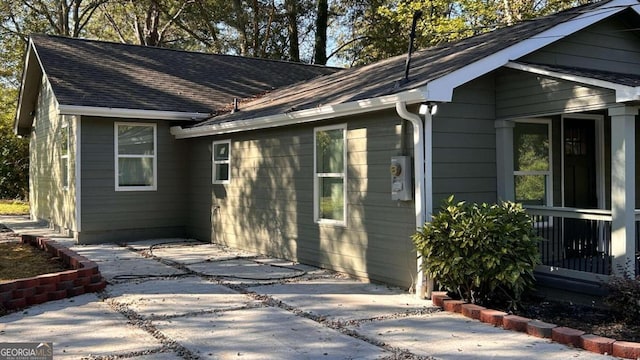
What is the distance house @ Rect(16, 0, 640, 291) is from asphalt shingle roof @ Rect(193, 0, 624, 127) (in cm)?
5

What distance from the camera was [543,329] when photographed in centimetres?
497

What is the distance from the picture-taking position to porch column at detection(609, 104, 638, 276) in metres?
5.70

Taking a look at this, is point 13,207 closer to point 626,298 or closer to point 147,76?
point 147,76

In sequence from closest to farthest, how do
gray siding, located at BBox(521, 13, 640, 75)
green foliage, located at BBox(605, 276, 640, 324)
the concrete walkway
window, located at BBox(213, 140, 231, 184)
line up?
1. the concrete walkway
2. green foliage, located at BBox(605, 276, 640, 324)
3. gray siding, located at BBox(521, 13, 640, 75)
4. window, located at BBox(213, 140, 231, 184)

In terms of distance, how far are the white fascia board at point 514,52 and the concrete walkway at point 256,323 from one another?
2392 millimetres

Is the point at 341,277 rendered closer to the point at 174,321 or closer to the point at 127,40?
the point at 174,321

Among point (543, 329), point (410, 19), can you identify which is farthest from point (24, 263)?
point (410, 19)

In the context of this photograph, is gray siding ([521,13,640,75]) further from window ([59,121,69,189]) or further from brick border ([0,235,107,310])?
window ([59,121,69,189])

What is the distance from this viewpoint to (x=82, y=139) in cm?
1120

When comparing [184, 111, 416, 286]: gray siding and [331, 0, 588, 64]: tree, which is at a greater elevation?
[331, 0, 588, 64]: tree

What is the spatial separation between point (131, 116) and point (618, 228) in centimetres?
905

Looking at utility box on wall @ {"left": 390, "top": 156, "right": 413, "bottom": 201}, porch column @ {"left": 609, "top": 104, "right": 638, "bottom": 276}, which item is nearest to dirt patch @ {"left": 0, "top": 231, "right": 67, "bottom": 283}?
utility box on wall @ {"left": 390, "top": 156, "right": 413, "bottom": 201}

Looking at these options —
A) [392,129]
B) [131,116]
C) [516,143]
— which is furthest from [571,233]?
[131,116]

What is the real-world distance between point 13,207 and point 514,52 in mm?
18715
